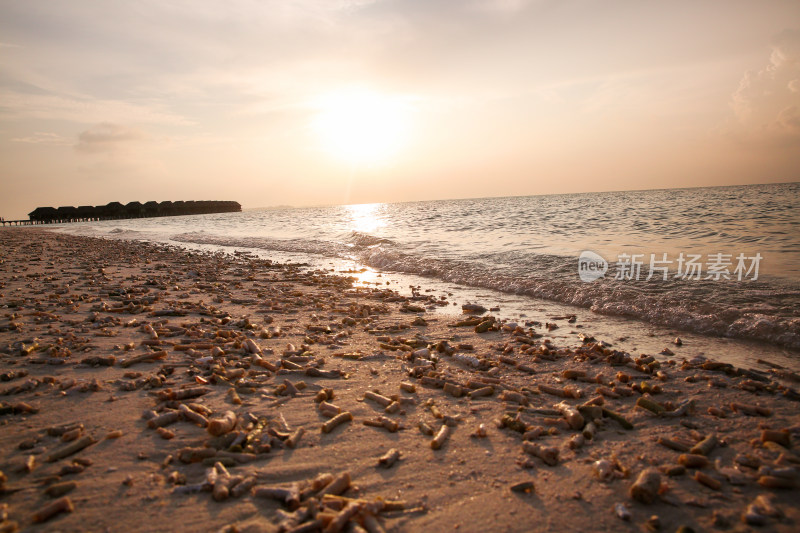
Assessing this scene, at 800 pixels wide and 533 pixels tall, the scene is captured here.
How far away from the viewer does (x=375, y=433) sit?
147 inches

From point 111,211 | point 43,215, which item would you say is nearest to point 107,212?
point 111,211

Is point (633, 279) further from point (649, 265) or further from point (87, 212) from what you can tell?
point (87, 212)

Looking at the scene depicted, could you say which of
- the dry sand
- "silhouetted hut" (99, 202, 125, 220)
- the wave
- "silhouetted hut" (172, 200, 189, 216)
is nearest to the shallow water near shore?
the wave

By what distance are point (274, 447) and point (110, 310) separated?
20.6 feet

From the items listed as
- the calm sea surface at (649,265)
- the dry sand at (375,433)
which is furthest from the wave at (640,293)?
the dry sand at (375,433)

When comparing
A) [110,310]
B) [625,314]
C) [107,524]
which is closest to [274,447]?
[107,524]

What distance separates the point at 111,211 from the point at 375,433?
117 metres

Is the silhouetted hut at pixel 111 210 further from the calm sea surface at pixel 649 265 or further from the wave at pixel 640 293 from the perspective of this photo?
the wave at pixel 640 293

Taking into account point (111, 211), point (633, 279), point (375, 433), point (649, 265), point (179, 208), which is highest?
point (179, 208)

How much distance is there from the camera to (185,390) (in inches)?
172

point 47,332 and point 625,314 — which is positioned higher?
point 625,314

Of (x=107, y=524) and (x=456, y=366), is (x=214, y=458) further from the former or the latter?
(x=456, y=366)

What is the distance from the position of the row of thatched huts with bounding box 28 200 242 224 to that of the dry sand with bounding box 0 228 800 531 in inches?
4339

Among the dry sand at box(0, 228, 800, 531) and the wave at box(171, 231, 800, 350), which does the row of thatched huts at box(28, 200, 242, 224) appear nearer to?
the wave at box(171, 231, 800, 350)
